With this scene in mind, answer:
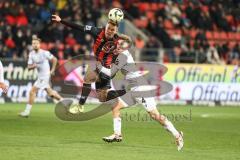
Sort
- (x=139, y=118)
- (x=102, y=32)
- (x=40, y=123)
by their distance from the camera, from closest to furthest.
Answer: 1. (x=102, y=32)
2. (x=40, y=123)
3. (x=139, y=118)

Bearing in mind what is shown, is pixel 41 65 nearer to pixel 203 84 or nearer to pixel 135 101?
pixel 135 101

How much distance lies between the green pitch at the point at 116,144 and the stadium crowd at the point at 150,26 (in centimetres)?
555

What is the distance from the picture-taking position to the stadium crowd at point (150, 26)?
2912 centimetres

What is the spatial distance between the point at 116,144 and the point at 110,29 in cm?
239

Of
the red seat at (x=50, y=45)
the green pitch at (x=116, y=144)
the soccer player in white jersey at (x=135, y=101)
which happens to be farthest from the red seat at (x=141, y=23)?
the soccer player in white jersey at (x=135, y=101)

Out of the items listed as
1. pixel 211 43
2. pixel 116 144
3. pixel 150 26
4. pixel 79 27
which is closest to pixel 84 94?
pixel 116 144

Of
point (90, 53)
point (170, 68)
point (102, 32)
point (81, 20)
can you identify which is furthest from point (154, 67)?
point (102, 32)

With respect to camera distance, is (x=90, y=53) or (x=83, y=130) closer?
(x=83, y=130)

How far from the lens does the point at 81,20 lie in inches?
1240

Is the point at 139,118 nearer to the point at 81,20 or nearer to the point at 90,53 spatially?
the point at 90,53

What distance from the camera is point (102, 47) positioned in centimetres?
1454

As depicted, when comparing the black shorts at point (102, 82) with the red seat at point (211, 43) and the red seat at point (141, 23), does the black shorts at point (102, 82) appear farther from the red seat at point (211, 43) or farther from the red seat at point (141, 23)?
the red seat at point (141, 23)

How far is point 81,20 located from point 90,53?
110 inches

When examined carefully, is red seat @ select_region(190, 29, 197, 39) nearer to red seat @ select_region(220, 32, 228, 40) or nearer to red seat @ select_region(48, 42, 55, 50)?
red seat @ select_region(220, 32, 228, 40)
